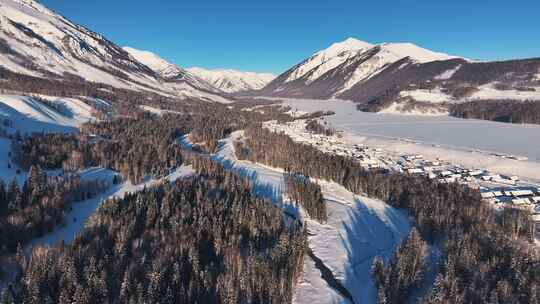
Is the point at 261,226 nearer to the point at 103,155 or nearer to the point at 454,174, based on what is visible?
the point at 103,155

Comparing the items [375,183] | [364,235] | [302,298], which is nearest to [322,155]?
[375,183]

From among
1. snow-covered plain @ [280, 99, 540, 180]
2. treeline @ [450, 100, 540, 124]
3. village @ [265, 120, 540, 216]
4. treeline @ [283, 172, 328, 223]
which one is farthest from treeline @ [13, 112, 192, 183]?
treeline @ [450, 100, 540, 124]

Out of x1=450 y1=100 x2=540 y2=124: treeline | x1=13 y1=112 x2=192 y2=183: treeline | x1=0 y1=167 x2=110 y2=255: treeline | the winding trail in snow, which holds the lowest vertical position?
the winding trail in snow

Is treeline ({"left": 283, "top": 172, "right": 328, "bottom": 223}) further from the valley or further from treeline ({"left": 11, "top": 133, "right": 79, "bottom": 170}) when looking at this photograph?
treeline ({"left": 11, "top": 133, "right": 79, "bottom": 170})

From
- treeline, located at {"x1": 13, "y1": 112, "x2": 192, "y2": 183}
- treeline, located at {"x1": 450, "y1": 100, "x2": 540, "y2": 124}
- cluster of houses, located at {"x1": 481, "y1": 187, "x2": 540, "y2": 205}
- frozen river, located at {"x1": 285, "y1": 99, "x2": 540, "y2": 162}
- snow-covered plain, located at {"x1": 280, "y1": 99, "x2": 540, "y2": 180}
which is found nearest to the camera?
cluster of houses, located at {"x1": 481, "y1": 187, "x2": 540, "y2": 205}

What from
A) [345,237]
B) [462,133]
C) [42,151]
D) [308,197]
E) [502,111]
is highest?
[502,111]

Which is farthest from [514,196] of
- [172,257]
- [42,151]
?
[42,151]

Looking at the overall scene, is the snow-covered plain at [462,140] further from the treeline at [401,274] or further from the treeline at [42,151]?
the treeline at [42,151]
